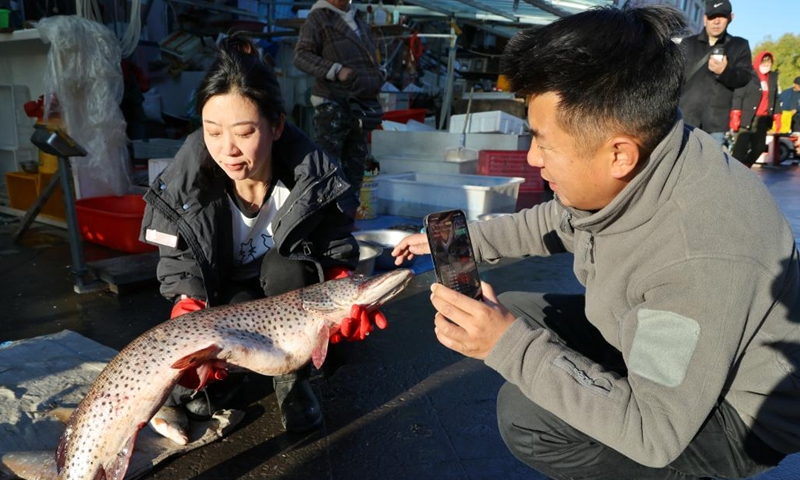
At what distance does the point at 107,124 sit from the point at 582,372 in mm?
5109

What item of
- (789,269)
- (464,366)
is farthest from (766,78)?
(789,269)

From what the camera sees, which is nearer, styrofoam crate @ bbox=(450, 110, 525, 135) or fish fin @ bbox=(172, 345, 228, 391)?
fish fin @ bbox=(172, 345, 228, 391)

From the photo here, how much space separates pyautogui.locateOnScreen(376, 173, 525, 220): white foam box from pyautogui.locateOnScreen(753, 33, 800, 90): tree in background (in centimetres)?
3812

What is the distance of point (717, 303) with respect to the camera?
1251 mm

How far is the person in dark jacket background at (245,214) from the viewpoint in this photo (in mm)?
2289

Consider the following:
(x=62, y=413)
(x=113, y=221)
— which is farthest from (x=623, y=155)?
(x=113, y=221)

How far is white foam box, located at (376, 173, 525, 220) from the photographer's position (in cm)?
552

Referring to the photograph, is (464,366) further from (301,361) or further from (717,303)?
(717,303)

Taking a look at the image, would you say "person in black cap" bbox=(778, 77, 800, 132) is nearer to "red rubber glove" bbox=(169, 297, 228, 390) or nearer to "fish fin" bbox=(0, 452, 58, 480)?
"red rubber glove" bbox=(169, 297, 228, 390)

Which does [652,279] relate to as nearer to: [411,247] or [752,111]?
[411,247]

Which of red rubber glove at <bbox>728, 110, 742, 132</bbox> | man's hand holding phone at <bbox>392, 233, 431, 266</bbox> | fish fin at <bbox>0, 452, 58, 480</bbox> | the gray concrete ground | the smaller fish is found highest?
red rubber glove at <bbox>728, 110, 742, 132</bbox>

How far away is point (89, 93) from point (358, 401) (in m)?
4.10

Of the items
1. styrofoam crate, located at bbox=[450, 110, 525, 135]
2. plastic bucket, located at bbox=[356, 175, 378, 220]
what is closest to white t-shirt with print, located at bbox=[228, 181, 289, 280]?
plastic bucket, located at bbox=[356, 175, 378, 220]

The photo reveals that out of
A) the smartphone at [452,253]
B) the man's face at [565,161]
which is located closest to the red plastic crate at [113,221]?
the smartphone at [452,253]
